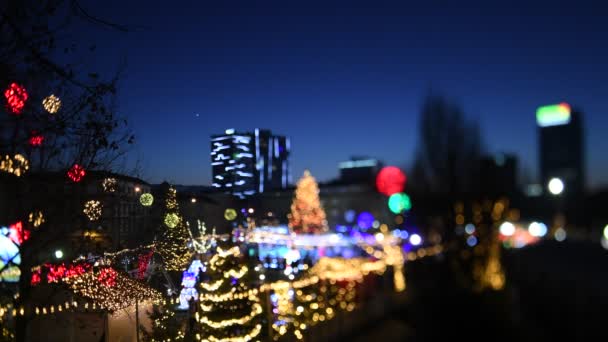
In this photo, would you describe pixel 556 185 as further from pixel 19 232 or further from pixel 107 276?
pixel 19 232

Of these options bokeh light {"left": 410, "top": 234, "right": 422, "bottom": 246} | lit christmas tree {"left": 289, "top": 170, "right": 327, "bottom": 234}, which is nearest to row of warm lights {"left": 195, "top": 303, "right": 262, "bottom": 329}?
bokeh light {"left": 410, "top": 234, "right": 422, "bottom": 246}

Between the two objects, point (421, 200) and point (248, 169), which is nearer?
point (248, 169)

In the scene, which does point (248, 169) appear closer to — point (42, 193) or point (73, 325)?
point (73, 325)

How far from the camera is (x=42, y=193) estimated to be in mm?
5465

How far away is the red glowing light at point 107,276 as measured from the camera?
22.0 feet

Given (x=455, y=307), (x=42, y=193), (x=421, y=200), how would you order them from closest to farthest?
(x=42, y=193) < (x=455, y=307) < (x=421, y=200)

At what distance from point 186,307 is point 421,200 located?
24.6 feet

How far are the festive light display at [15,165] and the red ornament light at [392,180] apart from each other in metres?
12.6

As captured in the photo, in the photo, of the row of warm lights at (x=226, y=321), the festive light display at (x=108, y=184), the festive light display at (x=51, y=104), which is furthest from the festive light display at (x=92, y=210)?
the row of warm lights at (x=226, y=321)

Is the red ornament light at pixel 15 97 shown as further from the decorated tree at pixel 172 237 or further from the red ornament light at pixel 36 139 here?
the decorated tree at pixel 172 237

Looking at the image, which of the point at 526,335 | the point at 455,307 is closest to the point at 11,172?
the point at 455,307

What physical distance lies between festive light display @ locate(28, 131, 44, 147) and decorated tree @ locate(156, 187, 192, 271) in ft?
9.28

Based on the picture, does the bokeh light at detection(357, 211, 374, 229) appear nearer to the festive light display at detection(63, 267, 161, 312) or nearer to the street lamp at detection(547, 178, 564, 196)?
the street lamp at detection(547, 178, 564, 196)

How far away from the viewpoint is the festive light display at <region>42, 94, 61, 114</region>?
5.06 metres
